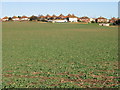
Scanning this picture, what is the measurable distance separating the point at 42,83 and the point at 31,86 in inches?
24.3

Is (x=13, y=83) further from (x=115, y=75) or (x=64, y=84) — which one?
(x=115, y=75)

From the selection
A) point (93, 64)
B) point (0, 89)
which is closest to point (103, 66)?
point (93, 64)

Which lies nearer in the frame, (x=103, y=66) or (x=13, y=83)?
(x=13, y=83)

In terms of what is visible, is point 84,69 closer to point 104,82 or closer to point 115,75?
point 115,75

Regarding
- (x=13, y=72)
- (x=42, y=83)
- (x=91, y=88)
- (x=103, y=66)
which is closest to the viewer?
(x=91, y=88)

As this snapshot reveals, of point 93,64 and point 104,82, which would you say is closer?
point 104,82

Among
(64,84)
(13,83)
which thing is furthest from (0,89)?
(64,84)

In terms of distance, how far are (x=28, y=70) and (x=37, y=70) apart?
0.51m

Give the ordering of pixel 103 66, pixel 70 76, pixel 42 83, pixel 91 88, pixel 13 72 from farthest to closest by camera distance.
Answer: pixel 103 66, pixel 13 72, pixel 70 76, pixel 42 83, pixel 91 88

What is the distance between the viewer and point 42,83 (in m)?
10.6

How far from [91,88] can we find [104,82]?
116 cm

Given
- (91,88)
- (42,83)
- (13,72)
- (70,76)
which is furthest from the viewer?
(13,72)

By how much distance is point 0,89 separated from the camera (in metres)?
9.90

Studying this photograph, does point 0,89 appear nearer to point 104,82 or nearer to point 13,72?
point 13,72
